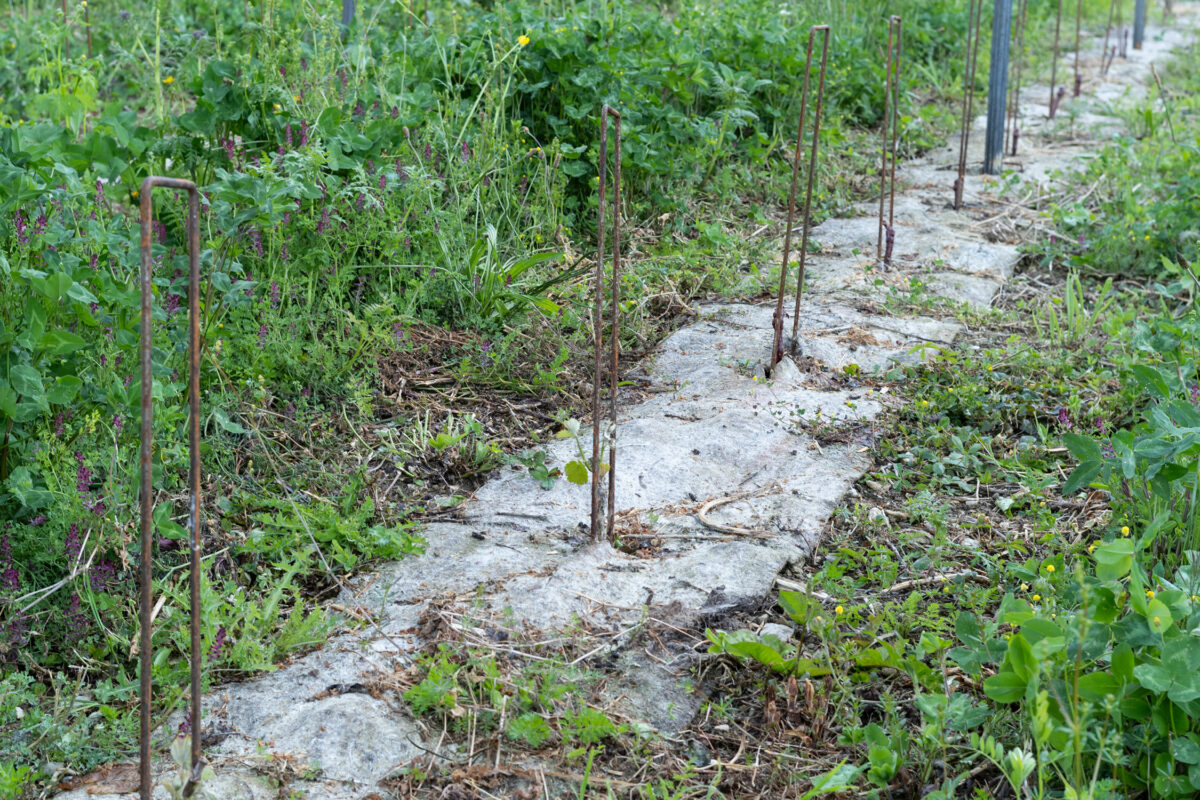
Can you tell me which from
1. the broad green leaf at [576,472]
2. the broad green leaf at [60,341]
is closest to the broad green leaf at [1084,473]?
the broad green leaf at [576,472]

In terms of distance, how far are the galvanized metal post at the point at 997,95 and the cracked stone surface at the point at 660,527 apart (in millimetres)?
1391

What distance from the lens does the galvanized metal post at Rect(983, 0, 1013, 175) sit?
18.0 ft

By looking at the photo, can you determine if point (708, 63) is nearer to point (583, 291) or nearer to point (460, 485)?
point (583, 291)

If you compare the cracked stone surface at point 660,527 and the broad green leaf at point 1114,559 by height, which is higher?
the broad green leaf at point 1114,559

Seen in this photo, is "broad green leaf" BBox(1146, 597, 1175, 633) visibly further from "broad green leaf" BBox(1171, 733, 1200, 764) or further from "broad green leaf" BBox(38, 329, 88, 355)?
"broad green leaf" BBox(38, 329, 88, 355)

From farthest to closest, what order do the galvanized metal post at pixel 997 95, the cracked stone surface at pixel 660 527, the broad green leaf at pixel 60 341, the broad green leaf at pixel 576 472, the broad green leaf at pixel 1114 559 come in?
the galvanized metal post at pixel 997 95 → the broad green leaf at pixel 576 472 → the broad green leaf at pixel 60 341 → the cracked stone surface at pixel 660 527 → the broad green leaf at pixel 1114 559

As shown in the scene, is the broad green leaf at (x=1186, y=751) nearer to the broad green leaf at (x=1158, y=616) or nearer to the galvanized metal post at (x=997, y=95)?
the broad green leaf at (x=1158, y=616)

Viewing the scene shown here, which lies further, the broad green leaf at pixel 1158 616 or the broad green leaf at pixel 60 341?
the broad green leaf at pixel 60 341

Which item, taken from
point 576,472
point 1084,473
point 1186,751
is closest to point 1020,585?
point 1084,473

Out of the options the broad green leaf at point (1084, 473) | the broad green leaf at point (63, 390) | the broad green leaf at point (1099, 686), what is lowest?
the broad green leaf at point (1099, 686)

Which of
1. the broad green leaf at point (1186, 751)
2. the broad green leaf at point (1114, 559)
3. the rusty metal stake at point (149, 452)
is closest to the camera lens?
the rusty metal stake at point (149, 452)

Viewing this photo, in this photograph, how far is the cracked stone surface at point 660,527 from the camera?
1886mm

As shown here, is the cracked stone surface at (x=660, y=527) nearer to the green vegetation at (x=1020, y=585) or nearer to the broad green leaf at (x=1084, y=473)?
the green vegetation at (x=1020, y=585)

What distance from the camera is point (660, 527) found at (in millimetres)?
2564
